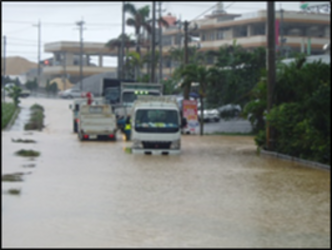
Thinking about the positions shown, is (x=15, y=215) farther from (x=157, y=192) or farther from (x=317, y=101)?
(x=317, y=101)

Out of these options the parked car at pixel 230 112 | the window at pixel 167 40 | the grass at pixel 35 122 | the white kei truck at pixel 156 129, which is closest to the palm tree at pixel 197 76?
the parked car at pixel 230 112

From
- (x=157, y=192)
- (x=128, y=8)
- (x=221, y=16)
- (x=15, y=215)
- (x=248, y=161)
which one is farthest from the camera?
(x=221, y=16)

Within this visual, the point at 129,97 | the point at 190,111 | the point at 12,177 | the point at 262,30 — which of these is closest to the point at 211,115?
the point at 190,111

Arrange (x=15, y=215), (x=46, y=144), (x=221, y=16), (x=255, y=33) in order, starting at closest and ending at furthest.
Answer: (x=15, y=215)
(x=46, y=144)
(x=255, y=33)
(x=221, y=16)

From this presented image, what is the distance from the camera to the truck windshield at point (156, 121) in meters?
29.1

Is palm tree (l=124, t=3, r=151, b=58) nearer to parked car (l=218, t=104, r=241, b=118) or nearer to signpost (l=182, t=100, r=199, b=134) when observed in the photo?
parked car (l=218, t=104, r=241, b=118)

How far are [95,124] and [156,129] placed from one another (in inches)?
317

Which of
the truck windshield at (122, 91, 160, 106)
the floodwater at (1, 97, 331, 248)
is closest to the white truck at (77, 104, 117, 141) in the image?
the truck windshield at (122, 91, 160, 106)

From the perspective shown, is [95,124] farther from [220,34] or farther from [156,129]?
[220,34]

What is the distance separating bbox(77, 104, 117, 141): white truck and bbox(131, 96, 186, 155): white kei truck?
267 inches

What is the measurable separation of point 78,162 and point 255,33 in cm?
6350

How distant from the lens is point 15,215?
13.6m

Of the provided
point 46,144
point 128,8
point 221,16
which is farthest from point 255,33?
point 46,144

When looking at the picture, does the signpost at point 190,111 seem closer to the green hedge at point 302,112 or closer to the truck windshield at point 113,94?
the truck windshield at point 113,94
